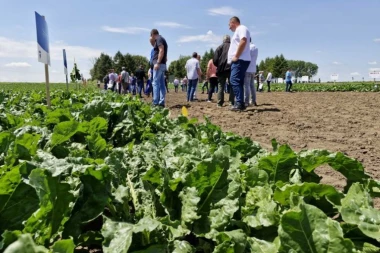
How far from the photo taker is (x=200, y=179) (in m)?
1.59

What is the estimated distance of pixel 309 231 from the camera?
1.19 m

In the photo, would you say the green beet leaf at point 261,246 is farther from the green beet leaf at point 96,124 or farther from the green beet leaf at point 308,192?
the green beet leaf at point 96,124

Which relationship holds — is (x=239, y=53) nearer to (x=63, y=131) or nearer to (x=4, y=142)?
(x=63, y=131)

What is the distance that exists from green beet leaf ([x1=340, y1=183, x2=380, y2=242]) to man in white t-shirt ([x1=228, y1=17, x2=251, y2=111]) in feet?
21.2

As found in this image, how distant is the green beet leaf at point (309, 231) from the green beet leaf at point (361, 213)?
0.17 m

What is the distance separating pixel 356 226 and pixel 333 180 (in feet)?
7.31

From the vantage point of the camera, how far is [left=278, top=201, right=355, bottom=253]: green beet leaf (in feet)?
3.86

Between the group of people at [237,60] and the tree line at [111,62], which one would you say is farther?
the tree line at [111,62]

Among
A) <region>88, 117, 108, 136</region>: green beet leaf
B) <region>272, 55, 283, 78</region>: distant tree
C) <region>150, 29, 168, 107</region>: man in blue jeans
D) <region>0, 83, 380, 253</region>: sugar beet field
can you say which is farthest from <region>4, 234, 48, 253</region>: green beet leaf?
<region>272, 55, 283, 78</region>: distant tree

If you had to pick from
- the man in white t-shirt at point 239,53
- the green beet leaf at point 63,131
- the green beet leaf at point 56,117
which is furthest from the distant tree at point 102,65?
the green beet leaf at point 63,131

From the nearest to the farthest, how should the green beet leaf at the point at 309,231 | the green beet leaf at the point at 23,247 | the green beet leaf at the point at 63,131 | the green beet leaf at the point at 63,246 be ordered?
the green beet leaf at the point at 23,247, the green beet leaf at the point at 63,246, the green beet leaf at the point at 309,231, the green beet leaf at the point at 63,131

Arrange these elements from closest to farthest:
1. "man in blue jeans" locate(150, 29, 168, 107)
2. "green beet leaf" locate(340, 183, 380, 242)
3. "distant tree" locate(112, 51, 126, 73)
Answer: "green beet leaf" locate(340, 183, 380, 242), "man in blue jeans" locate(150, 29, 168, 107), "distant tree" locate(112, 51, 126, 73)

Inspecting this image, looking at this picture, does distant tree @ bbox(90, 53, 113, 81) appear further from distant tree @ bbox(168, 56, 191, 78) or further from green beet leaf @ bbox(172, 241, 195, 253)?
green beet leaf @ bbox(172, 241, 195, 253)

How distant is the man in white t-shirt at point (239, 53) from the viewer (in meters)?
7.72
